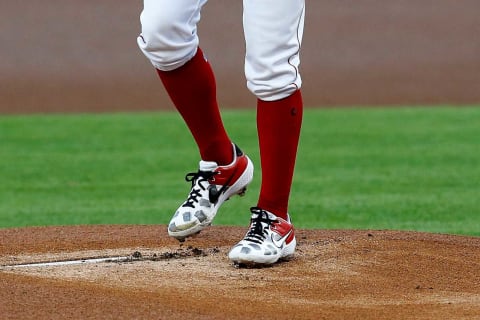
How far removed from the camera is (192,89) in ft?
12.6

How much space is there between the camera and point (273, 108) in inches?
140

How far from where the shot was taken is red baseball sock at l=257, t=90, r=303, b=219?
3562mm

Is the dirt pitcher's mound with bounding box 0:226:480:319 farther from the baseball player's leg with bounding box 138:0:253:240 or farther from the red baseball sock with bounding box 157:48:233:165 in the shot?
the red baseball sock with bounding box 157:48:233:165

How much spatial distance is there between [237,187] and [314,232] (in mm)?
539

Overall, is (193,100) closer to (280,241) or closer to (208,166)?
(208,166)

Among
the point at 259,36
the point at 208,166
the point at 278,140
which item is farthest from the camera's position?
the point at 208,166

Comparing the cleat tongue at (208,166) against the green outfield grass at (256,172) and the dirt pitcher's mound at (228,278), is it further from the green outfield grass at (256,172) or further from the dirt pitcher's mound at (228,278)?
the green outfield grass at (256,172)

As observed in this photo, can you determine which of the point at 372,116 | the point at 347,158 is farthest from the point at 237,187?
the point at 372,116

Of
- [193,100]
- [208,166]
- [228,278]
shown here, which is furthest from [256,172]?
[228,278]

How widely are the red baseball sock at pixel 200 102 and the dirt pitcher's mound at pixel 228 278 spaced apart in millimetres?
372

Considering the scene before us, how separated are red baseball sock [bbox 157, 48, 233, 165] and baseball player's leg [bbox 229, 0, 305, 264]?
34 centimetres

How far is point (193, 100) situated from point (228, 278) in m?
0.82

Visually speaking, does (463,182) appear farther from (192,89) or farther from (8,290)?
(8,290)

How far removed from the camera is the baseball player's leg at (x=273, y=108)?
3451 millimetres
